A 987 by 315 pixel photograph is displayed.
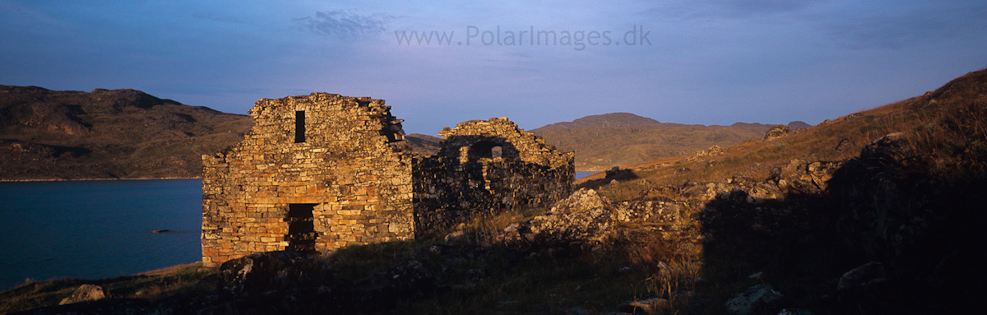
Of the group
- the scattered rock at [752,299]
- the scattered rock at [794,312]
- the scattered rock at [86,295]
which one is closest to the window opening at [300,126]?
the scattered rock at [86,295]

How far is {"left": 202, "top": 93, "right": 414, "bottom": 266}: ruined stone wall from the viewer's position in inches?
498

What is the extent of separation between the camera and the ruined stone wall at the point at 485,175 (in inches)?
→ 513

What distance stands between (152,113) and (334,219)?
20373 cm

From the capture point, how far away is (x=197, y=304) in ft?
19.1

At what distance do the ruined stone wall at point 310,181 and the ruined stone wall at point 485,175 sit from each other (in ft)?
2.78

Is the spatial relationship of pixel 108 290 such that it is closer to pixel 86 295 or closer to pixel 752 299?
pixel 86 295

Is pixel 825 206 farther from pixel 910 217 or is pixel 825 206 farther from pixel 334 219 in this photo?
pixel 334 219

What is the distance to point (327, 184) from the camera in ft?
43.3

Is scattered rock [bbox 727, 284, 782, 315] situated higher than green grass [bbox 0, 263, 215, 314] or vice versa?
scattered rock [bbox 727, 284, 782, 315]

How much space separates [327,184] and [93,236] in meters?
51.1

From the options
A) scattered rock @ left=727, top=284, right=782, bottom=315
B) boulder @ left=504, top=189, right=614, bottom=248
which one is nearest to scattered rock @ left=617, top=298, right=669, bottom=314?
scattered rock @ left=727, top=284, right=782, bottom=315

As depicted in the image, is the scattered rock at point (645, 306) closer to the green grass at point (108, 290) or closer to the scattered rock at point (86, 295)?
the green grass at point (108, 290)

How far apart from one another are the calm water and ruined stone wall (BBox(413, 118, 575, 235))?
850 inches

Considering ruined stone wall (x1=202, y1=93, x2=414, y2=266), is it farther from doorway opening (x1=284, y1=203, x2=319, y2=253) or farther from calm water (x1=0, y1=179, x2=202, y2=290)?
calm water (x1=0, y1=179, x2=202, y2=290)
